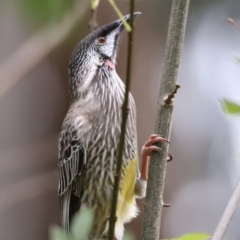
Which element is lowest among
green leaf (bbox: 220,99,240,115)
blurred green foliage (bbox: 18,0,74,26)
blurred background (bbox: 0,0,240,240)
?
blurred background (bbox: 0,0,240,240)

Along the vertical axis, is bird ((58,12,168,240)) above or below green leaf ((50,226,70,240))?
below

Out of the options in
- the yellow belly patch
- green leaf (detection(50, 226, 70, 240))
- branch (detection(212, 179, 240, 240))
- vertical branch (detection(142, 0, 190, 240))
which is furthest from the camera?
the yellow belly patch

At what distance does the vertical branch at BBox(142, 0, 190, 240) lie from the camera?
5.67 ft

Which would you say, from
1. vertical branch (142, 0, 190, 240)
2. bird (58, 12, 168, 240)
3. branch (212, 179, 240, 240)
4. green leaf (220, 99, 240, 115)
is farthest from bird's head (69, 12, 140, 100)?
green leaf (220, 99, 240, 115)

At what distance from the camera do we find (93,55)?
270cm

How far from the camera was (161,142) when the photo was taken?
1.83m

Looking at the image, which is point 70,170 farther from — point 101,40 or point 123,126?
point 123,126

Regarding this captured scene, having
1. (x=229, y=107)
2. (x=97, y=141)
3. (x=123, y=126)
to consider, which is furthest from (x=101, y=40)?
(x=229, y=107)

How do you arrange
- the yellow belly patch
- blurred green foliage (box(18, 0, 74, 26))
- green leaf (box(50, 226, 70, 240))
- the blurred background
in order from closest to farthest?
blurred green foliage (box(18, 0, 74, 26)) → green leaf (box(50, 226, 70, 240)) → the yellow belly patch → the blurred background

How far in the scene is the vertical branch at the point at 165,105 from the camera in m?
1.73

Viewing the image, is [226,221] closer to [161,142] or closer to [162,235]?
[161,142]

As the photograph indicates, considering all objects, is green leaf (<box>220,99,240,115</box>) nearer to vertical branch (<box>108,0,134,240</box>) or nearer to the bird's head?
vertical branch (<box>108,0,134,240</box>)

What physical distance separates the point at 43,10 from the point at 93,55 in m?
1.93

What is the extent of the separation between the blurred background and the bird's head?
0.27 ft
